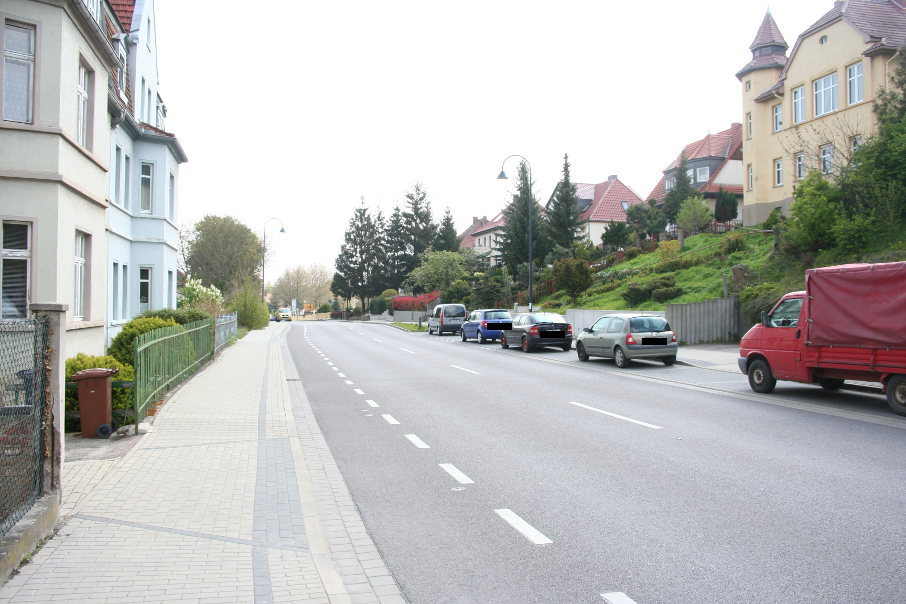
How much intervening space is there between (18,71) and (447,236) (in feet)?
231

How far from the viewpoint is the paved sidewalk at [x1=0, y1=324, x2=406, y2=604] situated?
171 inches

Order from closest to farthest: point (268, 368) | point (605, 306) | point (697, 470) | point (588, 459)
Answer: point (697, 470) < point (588, 459) < point (268, 368) < point (605, 306)

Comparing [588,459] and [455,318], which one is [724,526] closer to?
[588,459]

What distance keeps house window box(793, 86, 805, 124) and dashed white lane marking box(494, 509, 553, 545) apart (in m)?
38.0

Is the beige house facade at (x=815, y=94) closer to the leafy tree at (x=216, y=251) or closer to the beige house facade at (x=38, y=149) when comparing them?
the beige house facade at (x=38, y=149)

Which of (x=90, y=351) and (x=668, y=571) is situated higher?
(x=90, y=351)

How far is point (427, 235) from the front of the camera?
88062mm

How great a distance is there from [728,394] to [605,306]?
21.7 metres

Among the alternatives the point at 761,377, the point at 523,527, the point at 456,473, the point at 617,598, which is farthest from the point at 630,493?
the point at 761,377

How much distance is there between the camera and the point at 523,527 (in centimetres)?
559

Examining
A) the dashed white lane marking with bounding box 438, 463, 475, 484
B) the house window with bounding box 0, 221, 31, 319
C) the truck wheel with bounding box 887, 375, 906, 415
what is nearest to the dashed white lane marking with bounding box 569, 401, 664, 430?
the dashed white lane marking with bounding box 438, 463, 475, 484

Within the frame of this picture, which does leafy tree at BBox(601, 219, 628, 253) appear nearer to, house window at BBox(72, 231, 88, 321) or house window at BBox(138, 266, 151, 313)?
house window at BBox(138, 266, 151, 313)

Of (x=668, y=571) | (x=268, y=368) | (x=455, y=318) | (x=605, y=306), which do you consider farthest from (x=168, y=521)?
(x=455, y=318)

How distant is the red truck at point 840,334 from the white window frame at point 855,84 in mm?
25419
